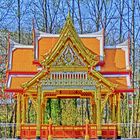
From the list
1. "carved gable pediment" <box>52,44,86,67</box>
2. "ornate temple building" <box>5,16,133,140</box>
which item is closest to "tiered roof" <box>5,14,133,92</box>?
"ornate temple building" <box>5,16,133,140</box>

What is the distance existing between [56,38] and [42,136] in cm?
507

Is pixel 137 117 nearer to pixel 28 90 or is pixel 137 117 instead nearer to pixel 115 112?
pixel 115 112

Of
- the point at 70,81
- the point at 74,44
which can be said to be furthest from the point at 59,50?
the point at 70,81

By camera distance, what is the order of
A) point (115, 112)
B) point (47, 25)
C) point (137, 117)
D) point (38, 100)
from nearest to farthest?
point (38, 100)
point (115, 112)
point (137, 117)
point (47, 25)

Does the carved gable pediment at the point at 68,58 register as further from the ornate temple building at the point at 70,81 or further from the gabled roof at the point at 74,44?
the gabled roof at the point at 74,44

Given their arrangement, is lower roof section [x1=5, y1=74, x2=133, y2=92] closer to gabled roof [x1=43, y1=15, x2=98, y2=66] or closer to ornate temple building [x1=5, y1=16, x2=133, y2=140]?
ornate temple building [x1=5, y1=16, x2=133, y2=140]

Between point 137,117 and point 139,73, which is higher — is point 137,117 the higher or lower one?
the lower one

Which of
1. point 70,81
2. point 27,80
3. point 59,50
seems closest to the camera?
point 70,81

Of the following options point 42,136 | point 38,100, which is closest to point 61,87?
point 38,100

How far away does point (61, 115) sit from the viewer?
1261 inches

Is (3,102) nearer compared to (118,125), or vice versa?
(118,125)

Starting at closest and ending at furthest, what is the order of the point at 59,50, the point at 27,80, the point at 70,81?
1. the point at 70,81
2. the point at 59,50
3. the point at 27,80

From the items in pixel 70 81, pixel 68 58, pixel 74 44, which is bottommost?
pixel 70 81

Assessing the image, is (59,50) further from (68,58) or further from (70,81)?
(70,81)
